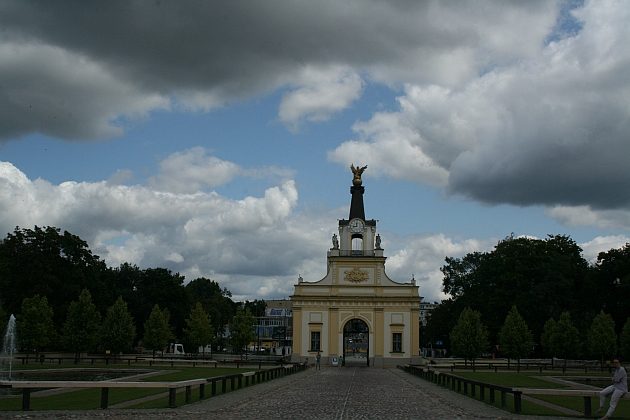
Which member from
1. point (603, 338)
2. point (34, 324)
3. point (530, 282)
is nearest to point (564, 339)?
point (603, 338)

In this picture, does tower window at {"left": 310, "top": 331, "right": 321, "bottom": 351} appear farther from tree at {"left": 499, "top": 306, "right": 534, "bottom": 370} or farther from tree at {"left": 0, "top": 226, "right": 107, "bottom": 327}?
tree at {"left": 0, "top": 226, "right": 107, "bottom": 327}

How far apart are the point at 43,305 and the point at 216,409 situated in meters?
43.9

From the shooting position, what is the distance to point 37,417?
17.0 meters

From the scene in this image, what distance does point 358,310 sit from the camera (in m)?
70.4

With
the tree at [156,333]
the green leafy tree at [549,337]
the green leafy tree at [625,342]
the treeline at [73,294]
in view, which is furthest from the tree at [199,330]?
the green leafy tree at [625,342]

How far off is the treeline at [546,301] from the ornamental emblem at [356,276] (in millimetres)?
10068

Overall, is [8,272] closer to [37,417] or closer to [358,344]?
[37,417]

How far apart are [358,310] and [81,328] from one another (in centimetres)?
2568

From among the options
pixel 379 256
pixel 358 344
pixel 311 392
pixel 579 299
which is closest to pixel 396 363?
pixel 379 256

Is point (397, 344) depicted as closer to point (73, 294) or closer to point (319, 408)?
point (73, 294)

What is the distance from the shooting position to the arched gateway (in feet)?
228

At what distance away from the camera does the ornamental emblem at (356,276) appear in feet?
234

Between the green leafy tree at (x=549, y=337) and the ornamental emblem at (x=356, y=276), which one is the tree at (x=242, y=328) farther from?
the green leafy tree at (x=549, y=337)

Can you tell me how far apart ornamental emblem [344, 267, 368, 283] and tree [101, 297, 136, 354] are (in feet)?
69.8
